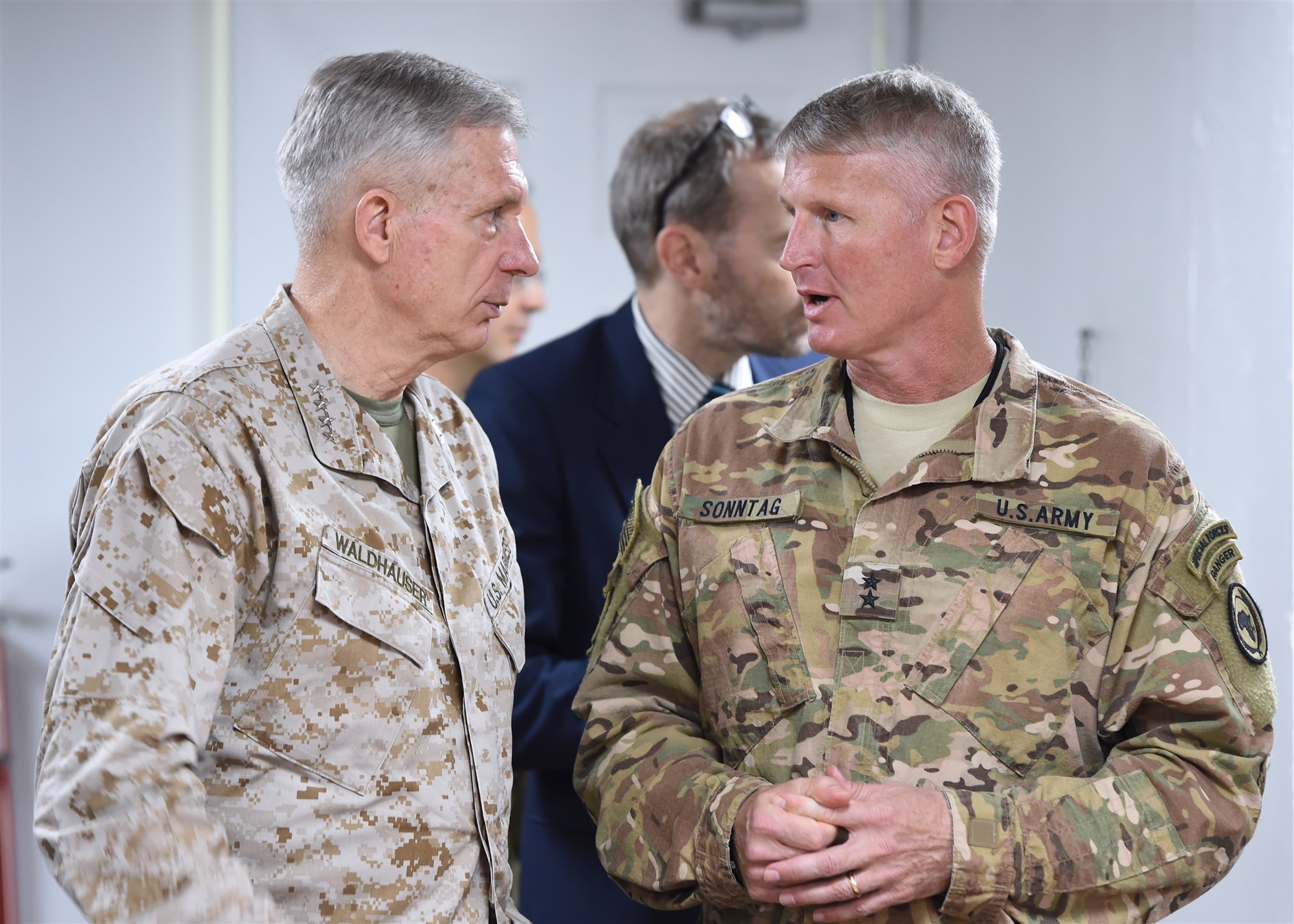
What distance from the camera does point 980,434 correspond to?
1445 mm

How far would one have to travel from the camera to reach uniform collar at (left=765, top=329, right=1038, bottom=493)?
4.69ft

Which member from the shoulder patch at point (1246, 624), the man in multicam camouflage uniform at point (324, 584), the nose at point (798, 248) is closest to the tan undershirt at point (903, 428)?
the nose at point (798, 248)

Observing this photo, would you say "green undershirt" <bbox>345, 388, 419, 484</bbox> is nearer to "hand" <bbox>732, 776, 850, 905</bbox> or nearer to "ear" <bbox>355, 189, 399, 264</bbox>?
"ear" <bbox>355, 189, 399, 264</bbox>

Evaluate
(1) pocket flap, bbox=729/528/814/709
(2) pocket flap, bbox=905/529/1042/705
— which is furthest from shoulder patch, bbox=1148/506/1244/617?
(1) pocket flap, bbox=729/528/814/709

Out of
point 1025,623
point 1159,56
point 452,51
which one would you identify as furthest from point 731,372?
point 452,51

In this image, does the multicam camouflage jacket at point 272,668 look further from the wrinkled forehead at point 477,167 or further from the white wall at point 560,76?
the white wall at point 560,76

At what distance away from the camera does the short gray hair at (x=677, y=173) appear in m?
2.16

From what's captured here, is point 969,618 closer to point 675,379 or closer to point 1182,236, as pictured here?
point 675,379

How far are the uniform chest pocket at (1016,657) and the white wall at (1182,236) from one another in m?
1.03

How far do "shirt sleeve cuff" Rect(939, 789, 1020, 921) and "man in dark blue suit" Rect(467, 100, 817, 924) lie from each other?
668 mm

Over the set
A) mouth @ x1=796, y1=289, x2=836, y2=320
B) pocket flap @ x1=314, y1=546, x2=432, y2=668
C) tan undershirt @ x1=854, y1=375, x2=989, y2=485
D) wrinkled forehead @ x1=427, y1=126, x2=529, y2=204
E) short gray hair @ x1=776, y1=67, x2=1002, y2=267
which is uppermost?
short gray hair @ x1=776, y1=67, x2=1002, y2=267

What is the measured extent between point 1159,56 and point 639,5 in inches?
61.0

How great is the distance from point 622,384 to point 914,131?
0.77m

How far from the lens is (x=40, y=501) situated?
10.3 ft
